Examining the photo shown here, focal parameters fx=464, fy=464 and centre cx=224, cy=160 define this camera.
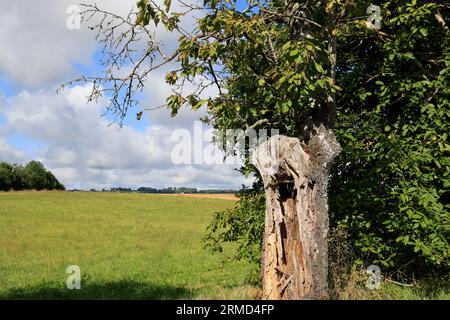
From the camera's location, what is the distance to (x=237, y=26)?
25.5ft

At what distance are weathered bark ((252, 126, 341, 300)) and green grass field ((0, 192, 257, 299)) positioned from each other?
974 mm

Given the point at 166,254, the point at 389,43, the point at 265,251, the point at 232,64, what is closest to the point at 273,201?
the point at 265,251

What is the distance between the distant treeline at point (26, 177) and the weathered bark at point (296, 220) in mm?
134581

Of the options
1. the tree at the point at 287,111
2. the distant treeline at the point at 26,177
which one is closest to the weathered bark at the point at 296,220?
the tree at the point at 287,111

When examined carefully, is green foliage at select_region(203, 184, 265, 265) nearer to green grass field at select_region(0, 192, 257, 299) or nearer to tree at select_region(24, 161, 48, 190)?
green grass field at select_region(0, 192, 257, 299)

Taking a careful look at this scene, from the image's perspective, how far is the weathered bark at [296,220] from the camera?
327 inches

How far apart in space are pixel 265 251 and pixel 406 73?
519cm

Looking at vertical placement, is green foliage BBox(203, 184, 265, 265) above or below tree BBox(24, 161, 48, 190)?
below

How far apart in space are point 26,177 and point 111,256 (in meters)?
130

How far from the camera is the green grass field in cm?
1383

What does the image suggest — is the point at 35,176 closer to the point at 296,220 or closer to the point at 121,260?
the point at 121,260

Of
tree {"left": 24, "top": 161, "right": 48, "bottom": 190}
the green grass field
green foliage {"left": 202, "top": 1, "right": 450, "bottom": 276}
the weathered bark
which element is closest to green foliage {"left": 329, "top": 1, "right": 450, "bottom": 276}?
green foliage {"left": 202, "top": 1, "right": 450, "bottom": 276}

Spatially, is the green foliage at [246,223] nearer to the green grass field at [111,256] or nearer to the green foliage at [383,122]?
the green foliage at [383,122]
